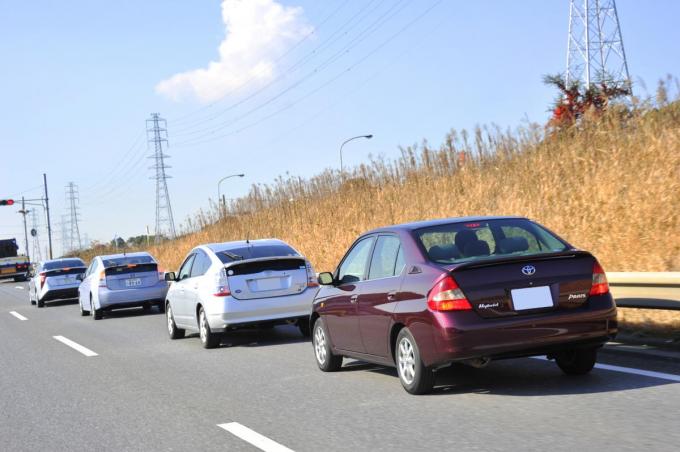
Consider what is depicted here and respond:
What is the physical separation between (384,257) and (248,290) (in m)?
5.06

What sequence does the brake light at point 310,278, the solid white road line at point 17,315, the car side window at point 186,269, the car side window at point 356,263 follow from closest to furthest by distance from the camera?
the car side window at point 356,263
the brake light at point 310,278
the car side window at point 186,269
the solid white road line at point 17,315

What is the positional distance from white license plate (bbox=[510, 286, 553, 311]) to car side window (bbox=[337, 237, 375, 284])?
2.02m

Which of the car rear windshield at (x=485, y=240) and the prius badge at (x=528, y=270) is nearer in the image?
the prius badge at (x=528, y=270)

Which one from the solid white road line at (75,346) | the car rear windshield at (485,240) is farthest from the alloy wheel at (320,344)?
the solid white road line at (75,346)

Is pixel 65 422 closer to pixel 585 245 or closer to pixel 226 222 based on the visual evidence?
pixel 585 245

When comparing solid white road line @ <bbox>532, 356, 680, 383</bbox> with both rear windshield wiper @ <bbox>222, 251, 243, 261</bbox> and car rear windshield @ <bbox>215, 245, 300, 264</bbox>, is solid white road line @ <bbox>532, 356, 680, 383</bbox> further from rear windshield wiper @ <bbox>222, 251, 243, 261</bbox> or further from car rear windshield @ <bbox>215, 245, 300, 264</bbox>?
rear windshield wiper @ <bbox>222, 251, 243, 261</bbox>

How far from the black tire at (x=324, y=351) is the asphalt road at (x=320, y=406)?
0.12 meters

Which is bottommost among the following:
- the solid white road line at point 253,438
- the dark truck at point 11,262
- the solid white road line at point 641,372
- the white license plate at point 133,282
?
the solid white road line at point 641,372

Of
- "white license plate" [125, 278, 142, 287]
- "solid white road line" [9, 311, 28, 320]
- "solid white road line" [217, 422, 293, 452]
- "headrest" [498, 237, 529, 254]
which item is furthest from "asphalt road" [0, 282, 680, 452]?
"solid white road line" [9, 311, 28, 320]

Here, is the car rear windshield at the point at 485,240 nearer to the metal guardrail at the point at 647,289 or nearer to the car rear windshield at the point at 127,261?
the metal guardrail at the point at 647,289

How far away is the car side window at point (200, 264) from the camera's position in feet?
46.7

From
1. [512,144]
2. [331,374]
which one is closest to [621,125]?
[512,144]

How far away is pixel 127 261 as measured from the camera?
2181 cm

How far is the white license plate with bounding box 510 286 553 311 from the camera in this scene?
7.53m
